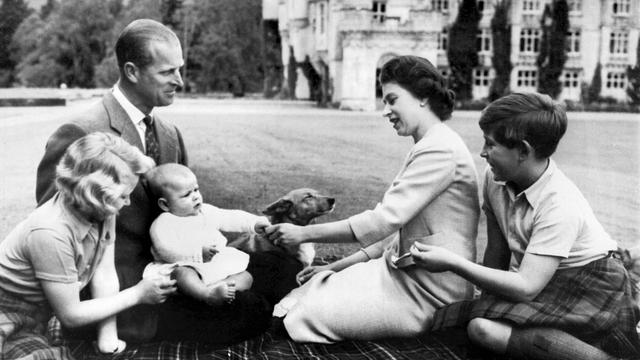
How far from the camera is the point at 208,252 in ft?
10.8

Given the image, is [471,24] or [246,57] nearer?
[246,57]

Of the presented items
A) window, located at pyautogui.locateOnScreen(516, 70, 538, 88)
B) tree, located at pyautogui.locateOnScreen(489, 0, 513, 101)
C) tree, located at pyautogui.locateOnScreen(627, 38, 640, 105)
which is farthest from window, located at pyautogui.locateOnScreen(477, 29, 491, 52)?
tree, located at pyautogui.locateOnScreen(627, 38, 640, 105)

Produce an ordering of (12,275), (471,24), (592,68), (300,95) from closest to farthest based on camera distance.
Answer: (12,275) → (300,95) → (592,68) → (471,24)

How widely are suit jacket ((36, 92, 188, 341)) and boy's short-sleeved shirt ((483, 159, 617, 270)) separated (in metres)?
1.65

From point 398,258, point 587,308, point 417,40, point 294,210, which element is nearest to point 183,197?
point 294,210

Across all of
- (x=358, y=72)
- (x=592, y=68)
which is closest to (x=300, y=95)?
(x=358, y=72)

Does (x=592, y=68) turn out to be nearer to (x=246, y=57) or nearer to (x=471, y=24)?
(x=471, y=24)

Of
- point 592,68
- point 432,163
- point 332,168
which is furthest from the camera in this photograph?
point 592,68

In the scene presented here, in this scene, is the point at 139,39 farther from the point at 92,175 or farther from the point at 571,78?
the point at 571,78

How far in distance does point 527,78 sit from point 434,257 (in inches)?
968

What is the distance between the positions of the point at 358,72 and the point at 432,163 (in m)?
16.2

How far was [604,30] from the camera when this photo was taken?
23719 millimetres

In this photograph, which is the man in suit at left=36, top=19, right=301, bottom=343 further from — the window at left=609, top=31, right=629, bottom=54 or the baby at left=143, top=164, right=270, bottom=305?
the window at left=609, top=31, right=629, bottom=54

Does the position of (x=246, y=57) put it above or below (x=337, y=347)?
above
